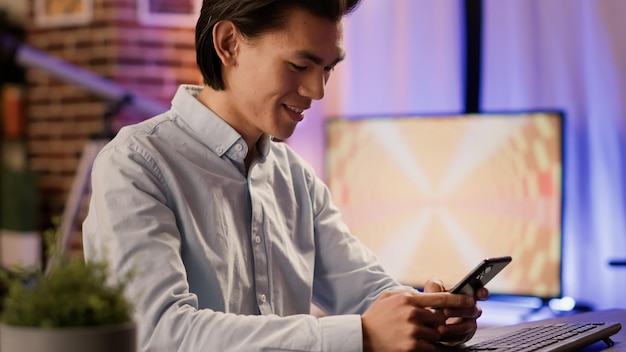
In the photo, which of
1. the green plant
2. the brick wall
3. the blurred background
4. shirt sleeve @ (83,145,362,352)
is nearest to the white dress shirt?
shirt sleeve @ (83,145,362,352)

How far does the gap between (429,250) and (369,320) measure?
2.01 m

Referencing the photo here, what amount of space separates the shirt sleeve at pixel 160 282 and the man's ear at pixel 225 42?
285 mm

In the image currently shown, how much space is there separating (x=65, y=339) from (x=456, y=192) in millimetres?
2569

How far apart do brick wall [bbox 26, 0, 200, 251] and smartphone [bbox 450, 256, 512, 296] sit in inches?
115

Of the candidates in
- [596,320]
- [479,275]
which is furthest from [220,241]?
[596,320]

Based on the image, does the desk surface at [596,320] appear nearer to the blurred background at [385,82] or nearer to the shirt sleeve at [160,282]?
the shirt sleeve at [160,282]

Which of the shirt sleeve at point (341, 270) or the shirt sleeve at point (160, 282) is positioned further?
the shirt sleeve at point (341, 270)

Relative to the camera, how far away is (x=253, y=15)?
1622 millimetres

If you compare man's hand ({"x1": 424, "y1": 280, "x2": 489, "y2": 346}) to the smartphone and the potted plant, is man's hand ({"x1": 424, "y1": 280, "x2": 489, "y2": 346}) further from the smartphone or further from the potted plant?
the potted plant

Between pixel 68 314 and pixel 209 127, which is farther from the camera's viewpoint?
pixel 209 127

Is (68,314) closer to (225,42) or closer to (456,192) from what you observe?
(225,42)

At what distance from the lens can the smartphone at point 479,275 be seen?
1304 mm

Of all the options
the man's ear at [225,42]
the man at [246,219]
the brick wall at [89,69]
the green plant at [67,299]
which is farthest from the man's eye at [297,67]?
the brick wall at [89,69]

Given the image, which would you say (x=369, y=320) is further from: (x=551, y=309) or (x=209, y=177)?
(x=551, y=309)
